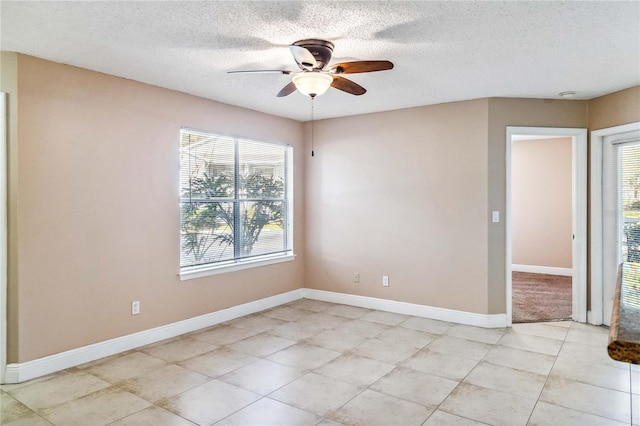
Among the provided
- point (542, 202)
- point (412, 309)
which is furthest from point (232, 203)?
point (542, 202)

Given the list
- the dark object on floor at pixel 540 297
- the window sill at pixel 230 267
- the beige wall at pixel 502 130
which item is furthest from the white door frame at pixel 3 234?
the dark object on floor at pixel 540 297

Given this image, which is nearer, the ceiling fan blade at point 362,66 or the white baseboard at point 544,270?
the ceiling fan blade at point 362,66

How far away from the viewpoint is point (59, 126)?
3.22 m

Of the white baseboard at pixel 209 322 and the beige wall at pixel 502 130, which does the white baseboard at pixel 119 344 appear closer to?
the white baseboard at pixel 209 322

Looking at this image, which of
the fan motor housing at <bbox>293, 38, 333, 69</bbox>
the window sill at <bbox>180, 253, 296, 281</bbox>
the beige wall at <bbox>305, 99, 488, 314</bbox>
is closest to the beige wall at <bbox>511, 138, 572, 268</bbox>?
the beige wall at <bbox>305, 99, 488, 314</bbox>

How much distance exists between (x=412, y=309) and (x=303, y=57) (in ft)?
10.9

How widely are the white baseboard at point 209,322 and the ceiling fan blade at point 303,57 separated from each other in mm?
2841

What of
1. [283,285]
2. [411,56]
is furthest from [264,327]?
[411,56]

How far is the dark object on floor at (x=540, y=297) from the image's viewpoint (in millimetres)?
4766

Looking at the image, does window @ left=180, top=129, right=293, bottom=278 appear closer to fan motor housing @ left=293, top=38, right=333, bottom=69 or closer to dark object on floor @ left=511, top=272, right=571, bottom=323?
fan motor housing @ left=293, top=38, right=333, bottom=69

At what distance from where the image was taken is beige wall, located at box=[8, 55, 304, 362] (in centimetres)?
305

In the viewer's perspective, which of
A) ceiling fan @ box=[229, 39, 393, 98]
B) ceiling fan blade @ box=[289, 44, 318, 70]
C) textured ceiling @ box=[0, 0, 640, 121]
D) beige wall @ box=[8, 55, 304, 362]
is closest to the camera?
textured ceiling @ box=[0, 0, 640, 121]

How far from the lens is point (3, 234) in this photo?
297 cm

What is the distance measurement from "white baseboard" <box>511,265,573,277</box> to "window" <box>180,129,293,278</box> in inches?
185
